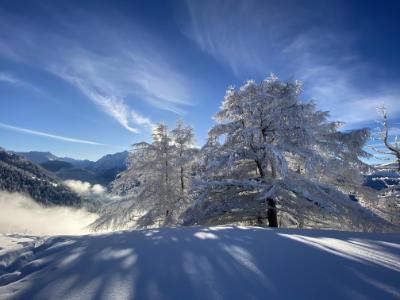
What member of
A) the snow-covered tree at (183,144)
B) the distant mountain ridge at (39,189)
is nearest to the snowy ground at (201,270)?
the snow-covered tree at (183,144)

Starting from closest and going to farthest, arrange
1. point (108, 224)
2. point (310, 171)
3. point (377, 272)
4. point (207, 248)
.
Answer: point (377, 272)
point (207, 248)
point (310, 171)
point (108, 224)

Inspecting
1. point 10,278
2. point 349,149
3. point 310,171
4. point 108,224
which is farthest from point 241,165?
point 108,224

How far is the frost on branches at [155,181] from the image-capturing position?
31.7 ft

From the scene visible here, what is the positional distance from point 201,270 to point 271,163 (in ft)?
17.5

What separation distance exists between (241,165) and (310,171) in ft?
8.80

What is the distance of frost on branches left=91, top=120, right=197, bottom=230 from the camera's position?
9.65 meters

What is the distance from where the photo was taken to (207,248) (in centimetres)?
218

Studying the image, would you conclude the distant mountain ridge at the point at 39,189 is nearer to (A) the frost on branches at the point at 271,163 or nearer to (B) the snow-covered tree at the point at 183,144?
(B) the snow-covered tree at the point at 183,144

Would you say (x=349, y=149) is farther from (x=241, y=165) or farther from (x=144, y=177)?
(x=144, y=177)

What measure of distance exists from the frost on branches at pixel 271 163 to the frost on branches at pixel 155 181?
306 cm

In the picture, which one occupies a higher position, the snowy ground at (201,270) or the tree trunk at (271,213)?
the snowy ground at (201,270)

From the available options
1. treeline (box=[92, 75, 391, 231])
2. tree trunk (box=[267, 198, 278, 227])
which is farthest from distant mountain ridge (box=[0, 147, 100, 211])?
tree trunk (box=[267, 198, 278, 227])

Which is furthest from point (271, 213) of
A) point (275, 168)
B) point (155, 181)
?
point (155, 181)

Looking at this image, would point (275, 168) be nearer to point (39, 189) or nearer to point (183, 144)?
point (183, 144)
